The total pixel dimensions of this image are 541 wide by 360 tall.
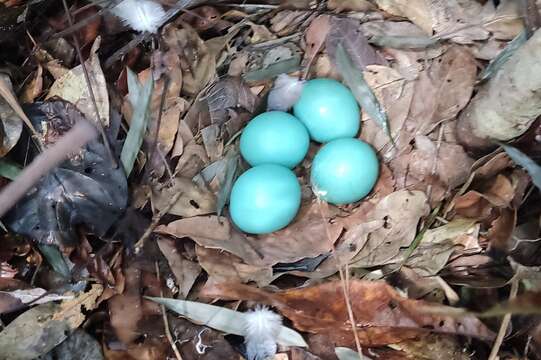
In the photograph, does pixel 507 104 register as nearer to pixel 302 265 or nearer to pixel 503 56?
pixel 503 56

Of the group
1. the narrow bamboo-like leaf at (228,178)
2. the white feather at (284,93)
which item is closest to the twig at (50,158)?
the narrow bamboo-like leaf at (228,178)

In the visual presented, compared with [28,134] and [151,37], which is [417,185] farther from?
[28,134]

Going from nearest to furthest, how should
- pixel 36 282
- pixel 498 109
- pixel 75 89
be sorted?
pixel 498 109, pixel 36 282, pixel 75 89

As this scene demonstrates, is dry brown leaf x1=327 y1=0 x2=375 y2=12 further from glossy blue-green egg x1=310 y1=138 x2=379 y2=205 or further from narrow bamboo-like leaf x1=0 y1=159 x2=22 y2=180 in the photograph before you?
narrow bamboo-like leaf x1=0 y1=159 x2=22 y2=180

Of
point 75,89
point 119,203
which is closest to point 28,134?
point 75,89

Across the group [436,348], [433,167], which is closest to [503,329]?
[436,348]

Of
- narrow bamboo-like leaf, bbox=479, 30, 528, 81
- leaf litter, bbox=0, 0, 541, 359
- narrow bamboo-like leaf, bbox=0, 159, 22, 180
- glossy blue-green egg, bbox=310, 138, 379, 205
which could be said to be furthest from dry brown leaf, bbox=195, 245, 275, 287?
narrow bamboo-like leaf, bbox=479, 30, 528, 81
